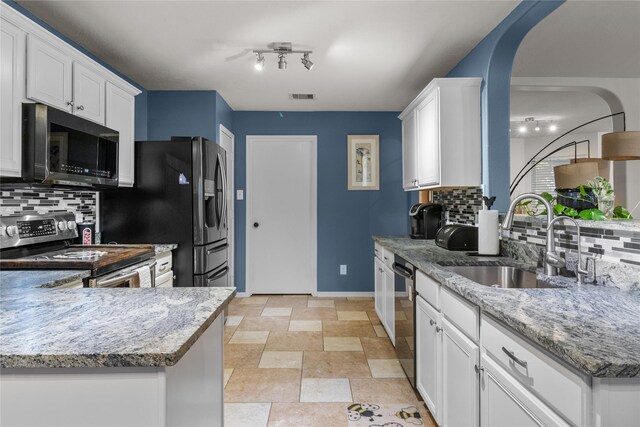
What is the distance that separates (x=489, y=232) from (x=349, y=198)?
2589mm

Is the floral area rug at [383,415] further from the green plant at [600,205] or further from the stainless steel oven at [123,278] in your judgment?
the stainless steel oven at [123,278]

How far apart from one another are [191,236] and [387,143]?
284cm

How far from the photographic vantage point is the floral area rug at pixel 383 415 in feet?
6.78

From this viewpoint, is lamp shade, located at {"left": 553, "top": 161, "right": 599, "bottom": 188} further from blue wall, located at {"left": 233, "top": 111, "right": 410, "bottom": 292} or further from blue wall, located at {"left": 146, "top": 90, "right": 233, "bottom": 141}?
blue wall, located at {"left": 146, "top": 90, "right": 233, "bottom": 141}

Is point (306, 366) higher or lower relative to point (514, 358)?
lower

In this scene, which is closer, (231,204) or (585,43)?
(585,43)

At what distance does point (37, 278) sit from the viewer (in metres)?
1.67

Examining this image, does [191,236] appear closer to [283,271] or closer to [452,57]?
[283,271]

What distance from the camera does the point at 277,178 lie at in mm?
4895

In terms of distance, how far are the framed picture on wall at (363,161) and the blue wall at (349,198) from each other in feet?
0.19

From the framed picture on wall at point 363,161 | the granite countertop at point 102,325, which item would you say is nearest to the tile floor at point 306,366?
the granite countertop at point 102,325

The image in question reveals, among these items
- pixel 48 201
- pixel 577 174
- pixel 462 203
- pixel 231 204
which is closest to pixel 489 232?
pixel 577 174

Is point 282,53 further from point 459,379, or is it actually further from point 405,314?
point 459,379

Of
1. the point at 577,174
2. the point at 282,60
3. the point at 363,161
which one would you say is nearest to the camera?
the point at 577,174
